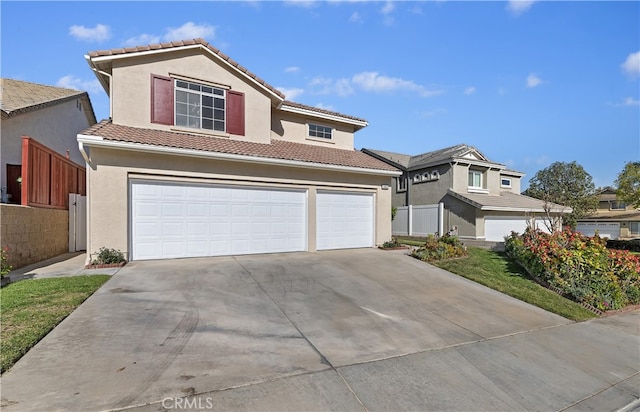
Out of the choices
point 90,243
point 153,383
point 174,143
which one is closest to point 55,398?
point 153,383

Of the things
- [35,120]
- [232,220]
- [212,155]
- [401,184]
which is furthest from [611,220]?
[35,120]

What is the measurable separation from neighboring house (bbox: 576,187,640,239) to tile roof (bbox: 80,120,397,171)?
33.9 meters

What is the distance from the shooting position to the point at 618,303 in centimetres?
737

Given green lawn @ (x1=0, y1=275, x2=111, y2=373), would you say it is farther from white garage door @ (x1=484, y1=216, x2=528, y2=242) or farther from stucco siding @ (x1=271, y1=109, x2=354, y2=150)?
white garage door @ (x1=484, y1=216, x2=528, y2=242)

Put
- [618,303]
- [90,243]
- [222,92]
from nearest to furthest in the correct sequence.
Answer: [618,303]
[90,243]
[222,92]

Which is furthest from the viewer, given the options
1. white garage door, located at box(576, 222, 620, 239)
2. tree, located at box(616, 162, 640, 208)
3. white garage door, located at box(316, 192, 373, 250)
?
white garage door, located at box(576, 222, 620, 239)

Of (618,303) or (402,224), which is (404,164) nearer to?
(402,224)

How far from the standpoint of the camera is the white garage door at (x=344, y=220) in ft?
38.8

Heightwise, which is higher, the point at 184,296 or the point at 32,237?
the point at 32,237

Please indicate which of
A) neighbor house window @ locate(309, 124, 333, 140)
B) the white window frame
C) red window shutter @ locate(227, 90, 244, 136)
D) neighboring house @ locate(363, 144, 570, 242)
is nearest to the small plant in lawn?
red window shutter @ locate(227, 90, 244, 136)

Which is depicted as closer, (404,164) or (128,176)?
(128,176)

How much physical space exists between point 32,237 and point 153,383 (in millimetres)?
8729

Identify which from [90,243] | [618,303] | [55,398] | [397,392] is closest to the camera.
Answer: [55,398]

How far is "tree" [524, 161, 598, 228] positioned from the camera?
97.3ft
